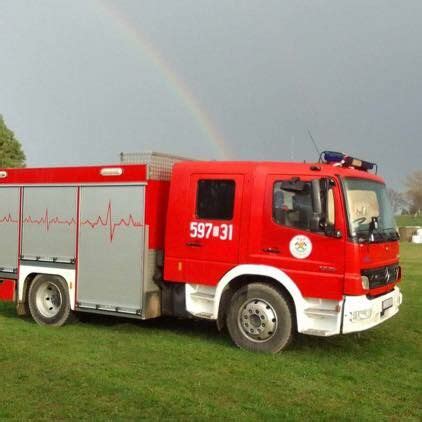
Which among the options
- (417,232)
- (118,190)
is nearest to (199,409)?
(118,190)

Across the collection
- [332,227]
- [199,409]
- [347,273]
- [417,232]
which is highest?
[332,227]

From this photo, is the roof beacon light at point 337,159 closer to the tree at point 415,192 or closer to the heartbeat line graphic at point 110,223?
the heartbeat line graphic at point 110,223

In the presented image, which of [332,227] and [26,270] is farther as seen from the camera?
[26,270]

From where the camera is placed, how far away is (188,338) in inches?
331

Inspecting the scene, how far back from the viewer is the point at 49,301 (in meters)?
9.43

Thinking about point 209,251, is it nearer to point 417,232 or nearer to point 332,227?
point 332,227

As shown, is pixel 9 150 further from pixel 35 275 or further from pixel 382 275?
pixel 382 275

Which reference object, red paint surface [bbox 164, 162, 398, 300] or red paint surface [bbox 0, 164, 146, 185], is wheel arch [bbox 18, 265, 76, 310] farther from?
red paint surface [bbox 164, 162, 398, 300]

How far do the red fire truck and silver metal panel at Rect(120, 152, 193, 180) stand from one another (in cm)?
2

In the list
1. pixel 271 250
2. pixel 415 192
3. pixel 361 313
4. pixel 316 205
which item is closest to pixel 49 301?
pixel 271 250

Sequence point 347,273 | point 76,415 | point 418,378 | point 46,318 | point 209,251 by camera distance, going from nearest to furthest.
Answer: point 76,415, point 418,378, point 347,273, point 209,251, point 46,318

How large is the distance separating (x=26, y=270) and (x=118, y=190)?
91.8 inches

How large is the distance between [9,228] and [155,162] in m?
3.11

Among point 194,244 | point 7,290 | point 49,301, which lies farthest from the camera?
point 7,290
